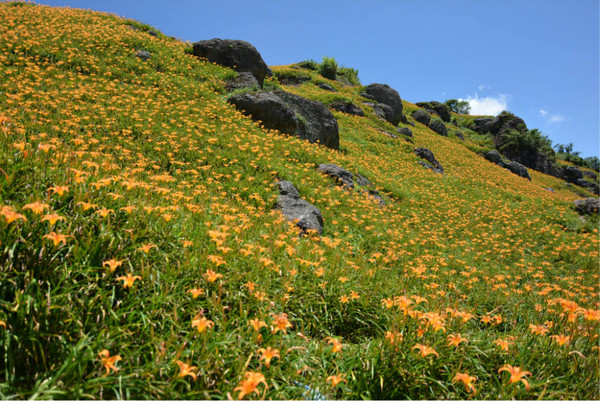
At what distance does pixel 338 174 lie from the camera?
35.8 ft

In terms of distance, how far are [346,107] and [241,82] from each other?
11.8 metres

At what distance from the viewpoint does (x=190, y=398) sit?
6.37ft

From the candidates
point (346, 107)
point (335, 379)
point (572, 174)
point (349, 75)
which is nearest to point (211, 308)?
point (335, 379)

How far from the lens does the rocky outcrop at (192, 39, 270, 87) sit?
17578 mm

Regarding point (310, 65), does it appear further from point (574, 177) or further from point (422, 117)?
→ point (574, 177)

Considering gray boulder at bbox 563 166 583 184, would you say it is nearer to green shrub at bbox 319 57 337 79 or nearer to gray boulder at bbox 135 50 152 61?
green shrub at bbox 319 57 337 79

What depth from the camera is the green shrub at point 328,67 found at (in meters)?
36.1

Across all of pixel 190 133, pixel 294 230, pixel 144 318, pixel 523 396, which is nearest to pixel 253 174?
pixel 190 133

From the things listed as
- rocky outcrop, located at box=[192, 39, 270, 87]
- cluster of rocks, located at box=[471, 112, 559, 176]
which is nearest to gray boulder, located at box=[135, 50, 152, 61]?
rocky outcrop, located at box=[192, 39, 270, 87]

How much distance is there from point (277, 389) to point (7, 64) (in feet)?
45.9

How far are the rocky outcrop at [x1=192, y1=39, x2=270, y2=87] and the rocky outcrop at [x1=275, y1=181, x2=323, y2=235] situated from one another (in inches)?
470

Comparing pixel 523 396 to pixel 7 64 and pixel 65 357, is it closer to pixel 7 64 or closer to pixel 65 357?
pixel 65 357

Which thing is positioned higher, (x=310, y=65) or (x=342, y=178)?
(x=310, y=65)

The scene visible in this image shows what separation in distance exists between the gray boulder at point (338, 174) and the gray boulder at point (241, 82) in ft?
22.3
